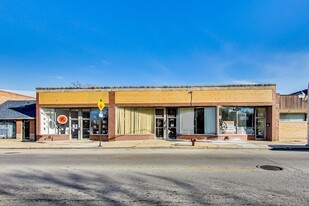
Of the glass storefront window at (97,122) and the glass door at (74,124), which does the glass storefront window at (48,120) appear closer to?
the glass door at (74,124)

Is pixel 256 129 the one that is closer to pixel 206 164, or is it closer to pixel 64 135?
pixel 206 164

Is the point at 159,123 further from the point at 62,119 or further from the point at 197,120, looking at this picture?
the point at 62,119

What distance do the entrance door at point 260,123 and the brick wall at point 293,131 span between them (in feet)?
4.53

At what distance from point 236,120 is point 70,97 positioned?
15029 millimetres

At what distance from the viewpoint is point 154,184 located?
641 centimetres

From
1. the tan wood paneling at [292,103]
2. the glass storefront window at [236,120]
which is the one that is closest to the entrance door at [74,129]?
the glass storefront window at [236,120]

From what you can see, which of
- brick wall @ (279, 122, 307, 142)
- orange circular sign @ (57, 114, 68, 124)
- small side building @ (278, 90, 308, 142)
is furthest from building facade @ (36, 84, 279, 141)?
small side building @ (278, 90, 308, 142)

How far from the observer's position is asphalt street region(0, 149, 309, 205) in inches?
Result: 205

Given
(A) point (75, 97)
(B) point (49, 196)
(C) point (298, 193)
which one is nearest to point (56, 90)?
(A) point (75, 97)

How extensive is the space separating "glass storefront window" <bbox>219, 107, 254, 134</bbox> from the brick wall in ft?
8.35

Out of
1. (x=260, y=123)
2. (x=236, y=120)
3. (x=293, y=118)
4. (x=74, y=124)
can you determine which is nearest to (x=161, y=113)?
(x=236, y=120)

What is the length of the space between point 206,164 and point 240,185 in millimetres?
2974

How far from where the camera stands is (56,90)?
20141mm

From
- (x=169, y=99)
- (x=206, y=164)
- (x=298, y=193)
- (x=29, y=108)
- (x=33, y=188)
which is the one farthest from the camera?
(x=29, y=108)
